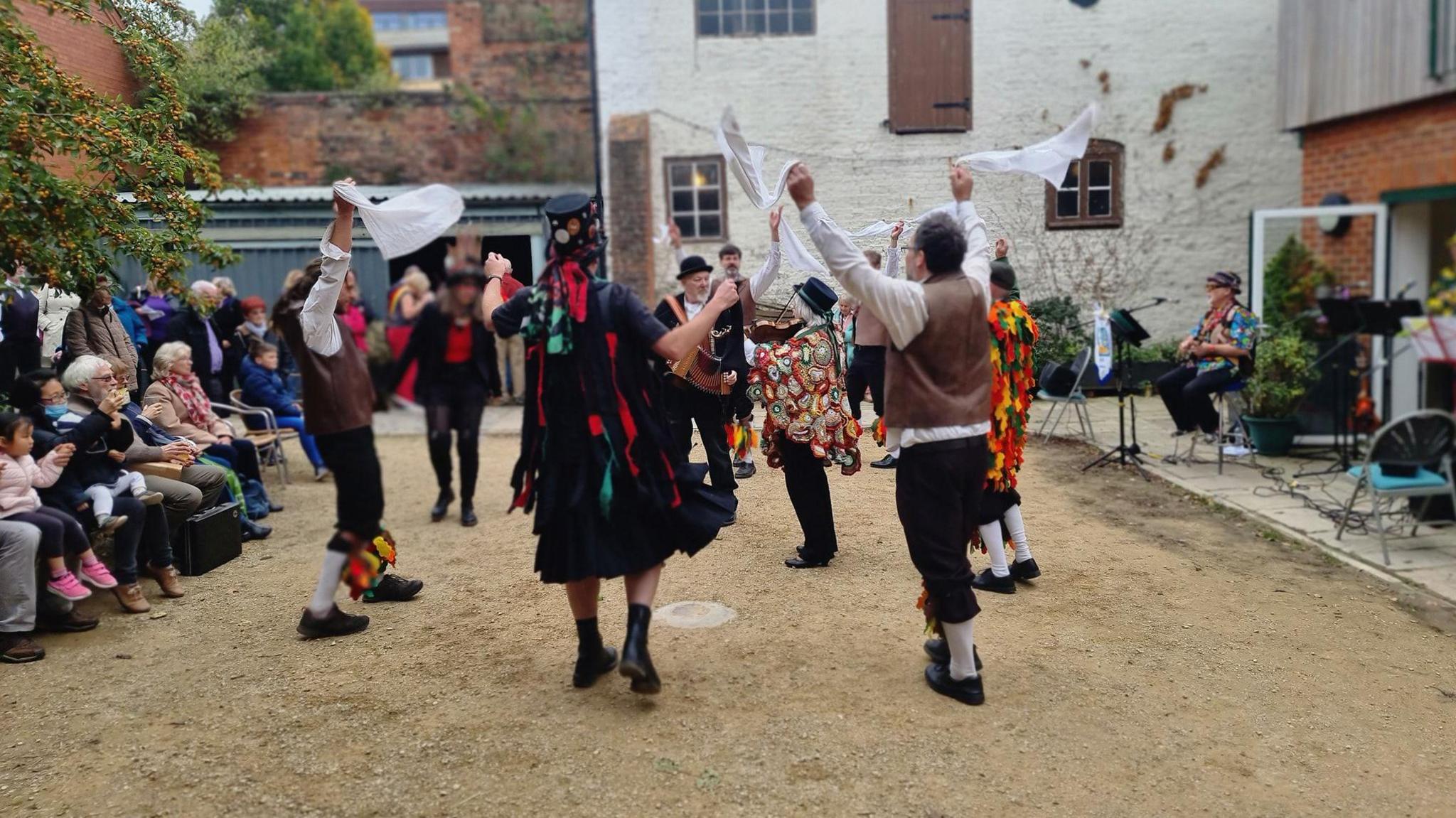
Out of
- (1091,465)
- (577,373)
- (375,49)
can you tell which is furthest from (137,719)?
(375,49)

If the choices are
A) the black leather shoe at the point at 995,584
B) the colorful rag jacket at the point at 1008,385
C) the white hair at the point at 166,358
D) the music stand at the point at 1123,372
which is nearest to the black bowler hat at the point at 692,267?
the colorful rag jacket at the point at 1008,385

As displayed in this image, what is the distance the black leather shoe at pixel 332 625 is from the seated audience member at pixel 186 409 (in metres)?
2.13

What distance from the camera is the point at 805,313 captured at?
634 cm

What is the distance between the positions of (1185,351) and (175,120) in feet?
24.6

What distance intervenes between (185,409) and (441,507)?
173 centimetres

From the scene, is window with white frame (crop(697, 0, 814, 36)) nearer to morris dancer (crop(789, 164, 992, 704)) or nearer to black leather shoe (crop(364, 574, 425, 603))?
black leather shoe (crop(364, 574, 425, 603))

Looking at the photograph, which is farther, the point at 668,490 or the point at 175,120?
the point at 175,120

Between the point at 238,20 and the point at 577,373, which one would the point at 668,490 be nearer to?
the point at 577,373

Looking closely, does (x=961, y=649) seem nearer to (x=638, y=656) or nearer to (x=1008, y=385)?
(x=638, y=656)

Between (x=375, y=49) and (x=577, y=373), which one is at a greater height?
(x=375, y=49)

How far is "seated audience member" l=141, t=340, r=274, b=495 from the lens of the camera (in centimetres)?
681

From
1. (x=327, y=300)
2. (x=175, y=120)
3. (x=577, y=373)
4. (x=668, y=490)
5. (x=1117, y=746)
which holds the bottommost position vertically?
(x=1117, y=746)

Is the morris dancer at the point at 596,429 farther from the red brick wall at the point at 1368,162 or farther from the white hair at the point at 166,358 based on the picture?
the red brick wall at the point at 1368,162

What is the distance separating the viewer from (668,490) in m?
4.19
